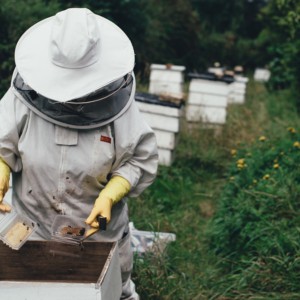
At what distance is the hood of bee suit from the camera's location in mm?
2422

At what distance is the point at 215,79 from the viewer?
267 inches

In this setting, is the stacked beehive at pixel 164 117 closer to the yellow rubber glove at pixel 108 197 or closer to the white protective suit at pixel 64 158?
the white protective suit at pixel 64 158

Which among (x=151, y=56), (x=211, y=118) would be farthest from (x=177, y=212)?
(x=151, y=56)

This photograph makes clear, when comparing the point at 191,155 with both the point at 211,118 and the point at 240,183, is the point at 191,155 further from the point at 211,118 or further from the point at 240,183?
the point at 240,183

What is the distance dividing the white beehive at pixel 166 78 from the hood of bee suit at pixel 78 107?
14.4ft

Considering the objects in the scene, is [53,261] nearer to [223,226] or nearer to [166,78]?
[223,226]

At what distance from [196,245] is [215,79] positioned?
116 inches

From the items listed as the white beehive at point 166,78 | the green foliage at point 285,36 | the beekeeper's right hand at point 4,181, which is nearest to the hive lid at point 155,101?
the white beehive at point 166,78

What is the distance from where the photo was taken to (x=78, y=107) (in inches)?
95.3

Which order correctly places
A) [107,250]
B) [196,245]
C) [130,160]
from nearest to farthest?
1. [107,250]
2. [130,160]
3. [196,245]

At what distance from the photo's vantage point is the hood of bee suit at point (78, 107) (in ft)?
7.95

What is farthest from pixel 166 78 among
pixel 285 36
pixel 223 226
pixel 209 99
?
pixel 285 36

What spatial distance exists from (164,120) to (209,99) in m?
1.20

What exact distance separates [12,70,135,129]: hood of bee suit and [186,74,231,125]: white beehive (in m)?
4.35
